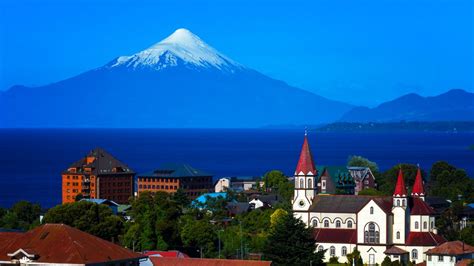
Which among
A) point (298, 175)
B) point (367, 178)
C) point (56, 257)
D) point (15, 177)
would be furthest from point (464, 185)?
point (15, 177)

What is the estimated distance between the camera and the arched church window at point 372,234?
69.8m

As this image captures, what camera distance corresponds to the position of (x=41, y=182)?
495 feet

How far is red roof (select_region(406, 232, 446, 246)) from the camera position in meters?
67.9

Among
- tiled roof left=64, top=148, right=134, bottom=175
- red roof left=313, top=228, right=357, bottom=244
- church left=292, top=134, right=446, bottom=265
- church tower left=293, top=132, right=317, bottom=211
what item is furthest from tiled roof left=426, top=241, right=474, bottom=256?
tiled roof left=64, top=148, right=134, bottom=175

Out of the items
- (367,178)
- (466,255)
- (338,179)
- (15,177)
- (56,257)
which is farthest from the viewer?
(15,177)

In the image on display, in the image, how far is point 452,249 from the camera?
6219 centimetres

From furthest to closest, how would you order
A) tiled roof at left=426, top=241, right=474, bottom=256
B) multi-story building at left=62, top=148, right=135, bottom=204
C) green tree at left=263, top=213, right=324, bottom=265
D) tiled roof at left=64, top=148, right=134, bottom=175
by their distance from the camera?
tiled roof at left=64, top=148, right=134, bottom=175
multi-story building at left=62, top=148, right=135, bottom=204
tiled roof at left=426, top=241, right=474, bottom=256
green tree at left=263, top=213, right=324, bottom=265

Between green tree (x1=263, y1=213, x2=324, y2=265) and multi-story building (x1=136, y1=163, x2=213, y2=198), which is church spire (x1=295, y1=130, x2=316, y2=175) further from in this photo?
multi-story building (x1=136, y1=163, x2=213, y2=198)

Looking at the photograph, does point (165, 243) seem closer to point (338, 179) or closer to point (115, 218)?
point (115, 218)

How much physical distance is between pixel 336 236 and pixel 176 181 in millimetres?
44578

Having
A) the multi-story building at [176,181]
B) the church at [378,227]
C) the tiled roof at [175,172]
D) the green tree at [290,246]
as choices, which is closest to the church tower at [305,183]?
the church at [378,227]

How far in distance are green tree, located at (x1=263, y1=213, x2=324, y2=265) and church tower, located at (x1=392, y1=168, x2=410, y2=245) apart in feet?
34.5

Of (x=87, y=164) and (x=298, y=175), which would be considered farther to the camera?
(x=87, y=164)

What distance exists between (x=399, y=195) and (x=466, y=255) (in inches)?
351
